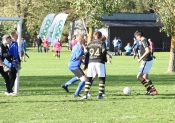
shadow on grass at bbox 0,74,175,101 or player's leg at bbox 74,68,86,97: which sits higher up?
player's leg at bbox 74,68,86,97

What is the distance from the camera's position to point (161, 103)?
14422 millimetres

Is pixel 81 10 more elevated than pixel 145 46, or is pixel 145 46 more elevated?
pixel 145 46

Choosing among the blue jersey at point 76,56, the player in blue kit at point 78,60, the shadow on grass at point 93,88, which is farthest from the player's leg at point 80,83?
the shadow on grass at point 93,88

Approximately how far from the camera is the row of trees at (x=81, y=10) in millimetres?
27297

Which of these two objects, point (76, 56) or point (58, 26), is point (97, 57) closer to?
point (76, 56)

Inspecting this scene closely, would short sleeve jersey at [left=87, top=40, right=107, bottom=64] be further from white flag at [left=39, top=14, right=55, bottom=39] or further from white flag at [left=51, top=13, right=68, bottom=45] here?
white flag at [left=39, top=14, right=55, bottom=39]


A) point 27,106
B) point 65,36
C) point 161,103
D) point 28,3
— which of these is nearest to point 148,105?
point 161,103

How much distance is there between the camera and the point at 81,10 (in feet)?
92.0

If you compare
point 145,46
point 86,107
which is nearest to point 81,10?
point 145,46

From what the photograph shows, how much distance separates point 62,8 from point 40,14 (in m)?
5.53

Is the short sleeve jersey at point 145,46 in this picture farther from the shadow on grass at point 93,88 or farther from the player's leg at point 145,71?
the shadow on grass at point 93,88

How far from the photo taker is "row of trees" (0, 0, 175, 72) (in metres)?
27.3

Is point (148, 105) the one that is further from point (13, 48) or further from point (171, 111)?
point (13, 48)

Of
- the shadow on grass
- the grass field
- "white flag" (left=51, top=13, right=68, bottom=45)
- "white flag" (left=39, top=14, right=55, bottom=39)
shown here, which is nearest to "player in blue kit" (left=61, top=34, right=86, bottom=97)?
the grass field
